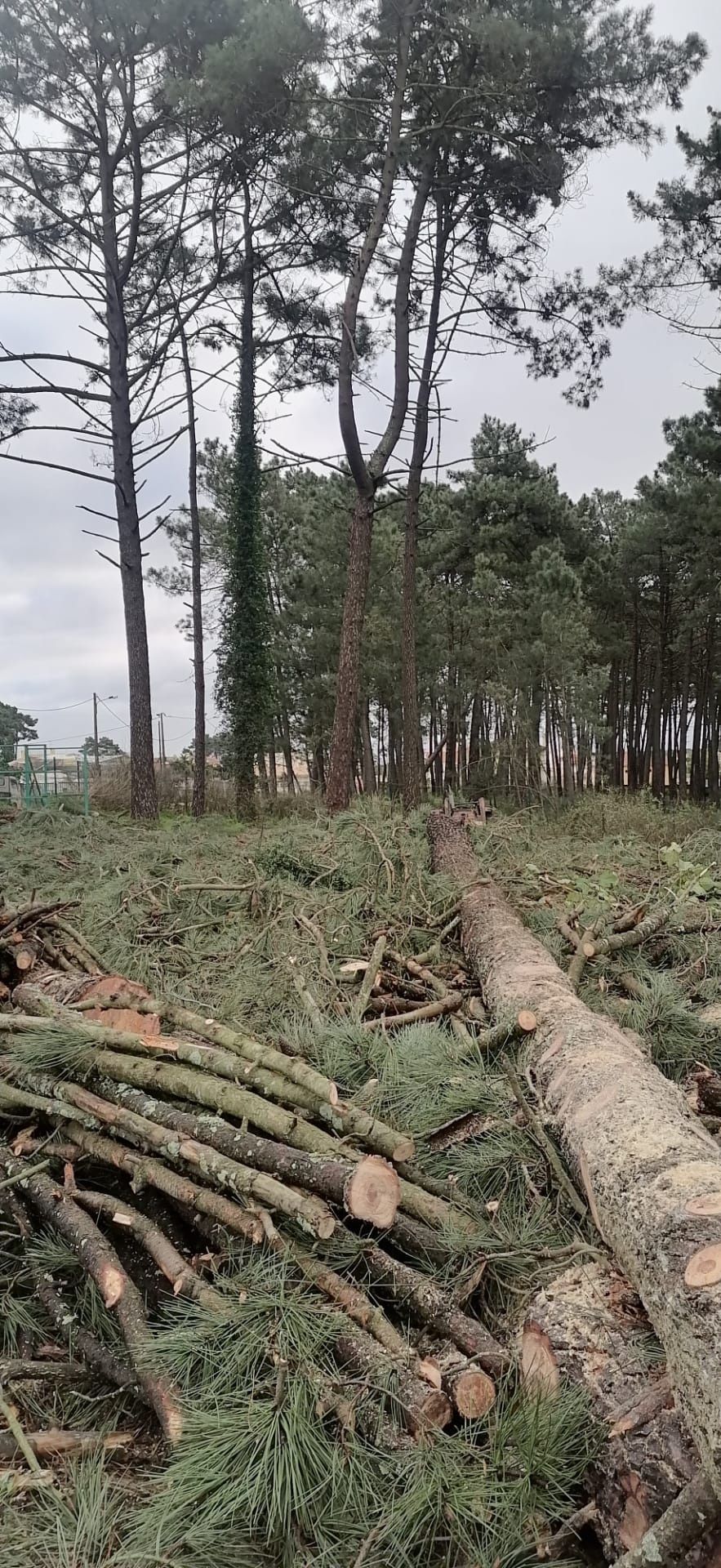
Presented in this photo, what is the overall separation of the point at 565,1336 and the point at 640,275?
13.4 meters

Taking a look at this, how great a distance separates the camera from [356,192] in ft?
40.3

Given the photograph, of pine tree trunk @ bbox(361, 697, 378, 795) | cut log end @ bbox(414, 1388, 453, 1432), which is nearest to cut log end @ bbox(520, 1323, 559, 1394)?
cut log end @ bbox(414, 1388, 453, 1432)

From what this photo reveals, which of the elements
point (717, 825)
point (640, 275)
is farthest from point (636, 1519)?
point (640, 275)

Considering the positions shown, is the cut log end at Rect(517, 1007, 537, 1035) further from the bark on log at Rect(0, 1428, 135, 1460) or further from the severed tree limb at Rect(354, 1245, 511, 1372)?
the bark on log at Rect(0, 1428, 135, 1460)

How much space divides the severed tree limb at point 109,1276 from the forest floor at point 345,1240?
0.17ft

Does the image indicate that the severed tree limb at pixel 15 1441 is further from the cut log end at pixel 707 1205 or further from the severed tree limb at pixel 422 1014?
the severed tree limb at pixel 422 1014

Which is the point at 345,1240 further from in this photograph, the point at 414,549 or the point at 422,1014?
the point at 414,549

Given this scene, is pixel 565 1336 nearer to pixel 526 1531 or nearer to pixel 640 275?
pixel 526 1531

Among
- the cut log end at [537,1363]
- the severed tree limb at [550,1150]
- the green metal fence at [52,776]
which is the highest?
the green metal fence at [52,776]

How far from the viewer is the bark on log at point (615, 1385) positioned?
1596 millimetres

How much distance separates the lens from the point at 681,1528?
1.45 meters

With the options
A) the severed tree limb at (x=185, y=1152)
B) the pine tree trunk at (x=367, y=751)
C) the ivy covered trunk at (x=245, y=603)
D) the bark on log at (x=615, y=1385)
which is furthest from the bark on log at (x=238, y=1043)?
the pine tree trunk at (x=367, y=751)

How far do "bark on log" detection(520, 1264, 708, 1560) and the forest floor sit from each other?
53 mm

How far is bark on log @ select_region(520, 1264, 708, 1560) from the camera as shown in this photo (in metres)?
1.60
